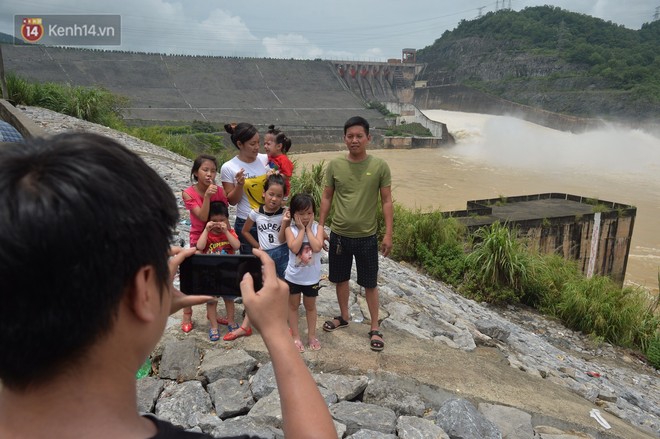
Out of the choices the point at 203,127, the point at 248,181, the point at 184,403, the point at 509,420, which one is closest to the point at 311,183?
the point at 248,181

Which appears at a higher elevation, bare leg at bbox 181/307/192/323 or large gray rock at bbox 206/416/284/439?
bare leg at bbox 181/307/192/323

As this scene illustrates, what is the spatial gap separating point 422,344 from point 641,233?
1958 centimetres

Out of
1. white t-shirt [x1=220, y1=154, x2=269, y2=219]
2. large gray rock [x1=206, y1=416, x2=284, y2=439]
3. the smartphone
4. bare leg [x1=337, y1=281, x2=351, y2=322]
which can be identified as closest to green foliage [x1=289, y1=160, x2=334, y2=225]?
white t-shirt [x1=220, y1=154, x2=269, y2=219]

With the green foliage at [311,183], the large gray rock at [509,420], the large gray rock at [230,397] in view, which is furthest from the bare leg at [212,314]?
the green foliage at [311,183]

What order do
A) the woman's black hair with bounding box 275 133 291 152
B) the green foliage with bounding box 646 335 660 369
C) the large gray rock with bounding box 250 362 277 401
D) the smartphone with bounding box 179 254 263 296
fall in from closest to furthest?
the smartphone with bounding box 179 254 263 296 → the large gray rock with bounding box 250 362 277 401 → the woman's black hair with bounding box 275 133 291 152 → the green foliage with bounding box 646 335 660 369

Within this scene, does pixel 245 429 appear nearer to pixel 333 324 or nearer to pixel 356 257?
→ pixel 333 324

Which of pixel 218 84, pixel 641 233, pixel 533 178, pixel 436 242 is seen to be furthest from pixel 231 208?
pixel 218 84

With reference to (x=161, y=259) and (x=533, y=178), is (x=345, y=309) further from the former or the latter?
(x=533, y=178)

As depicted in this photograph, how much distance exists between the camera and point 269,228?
372 cm

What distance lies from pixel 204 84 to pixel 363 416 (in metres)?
49.4

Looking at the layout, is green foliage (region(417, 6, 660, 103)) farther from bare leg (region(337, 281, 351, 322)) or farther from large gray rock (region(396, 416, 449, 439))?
large gray rock (region(396, 416, 449, 439))

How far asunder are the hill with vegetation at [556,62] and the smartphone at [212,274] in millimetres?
46187

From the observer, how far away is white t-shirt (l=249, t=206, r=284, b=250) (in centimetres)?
371

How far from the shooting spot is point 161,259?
37.8 inches
